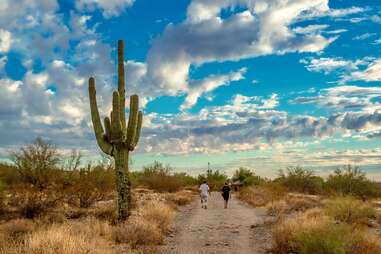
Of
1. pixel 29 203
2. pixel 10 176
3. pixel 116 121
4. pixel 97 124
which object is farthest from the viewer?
pixel 10 176

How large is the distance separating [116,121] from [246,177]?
54852mm

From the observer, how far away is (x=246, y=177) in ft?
230

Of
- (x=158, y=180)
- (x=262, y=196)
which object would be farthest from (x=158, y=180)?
(x=262, y=196)

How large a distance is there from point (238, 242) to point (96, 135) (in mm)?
7340

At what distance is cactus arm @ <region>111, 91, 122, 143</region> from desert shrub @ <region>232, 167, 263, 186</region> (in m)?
→ 50.3

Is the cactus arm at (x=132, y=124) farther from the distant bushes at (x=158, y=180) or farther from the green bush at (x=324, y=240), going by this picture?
the distant bushes at (x=158, y=180)

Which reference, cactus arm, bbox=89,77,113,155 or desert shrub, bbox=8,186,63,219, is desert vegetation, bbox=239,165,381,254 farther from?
desert shrub, bbox=8,186,63,219

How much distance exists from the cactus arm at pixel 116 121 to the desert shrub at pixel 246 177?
50350 millimetres

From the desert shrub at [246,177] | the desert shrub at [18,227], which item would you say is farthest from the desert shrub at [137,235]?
the desert shrub at [246,177]

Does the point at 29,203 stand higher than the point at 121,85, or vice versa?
the point at 121,85

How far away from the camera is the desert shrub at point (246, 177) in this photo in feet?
220

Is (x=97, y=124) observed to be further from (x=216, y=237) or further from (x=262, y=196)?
(x=262, y=196)

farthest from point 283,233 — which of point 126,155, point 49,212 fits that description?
point 49,212

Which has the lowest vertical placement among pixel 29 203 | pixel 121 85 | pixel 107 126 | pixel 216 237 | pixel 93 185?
pixel 216 237
